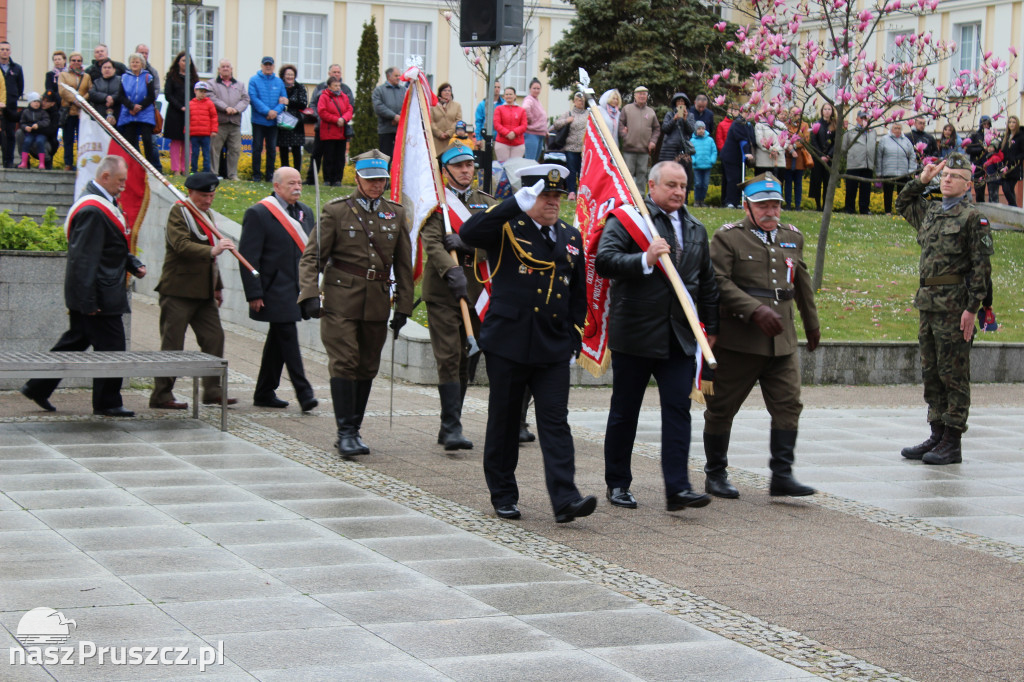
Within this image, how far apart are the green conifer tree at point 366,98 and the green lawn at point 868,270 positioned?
1018cm

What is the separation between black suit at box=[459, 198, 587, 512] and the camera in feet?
25.5

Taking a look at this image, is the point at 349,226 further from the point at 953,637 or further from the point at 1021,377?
the point at 1021,377

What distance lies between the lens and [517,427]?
26.2 feet

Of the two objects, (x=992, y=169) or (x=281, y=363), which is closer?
(x=281, y=363)

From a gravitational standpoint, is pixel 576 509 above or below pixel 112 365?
below

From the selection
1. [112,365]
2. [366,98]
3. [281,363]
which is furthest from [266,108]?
[112,365]

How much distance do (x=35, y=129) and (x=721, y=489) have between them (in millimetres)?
16850

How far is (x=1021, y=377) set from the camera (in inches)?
647

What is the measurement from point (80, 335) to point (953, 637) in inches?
290

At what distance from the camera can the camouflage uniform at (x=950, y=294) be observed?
1026cm

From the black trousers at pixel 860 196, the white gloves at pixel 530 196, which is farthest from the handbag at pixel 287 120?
the white gloves at pixel 530 196

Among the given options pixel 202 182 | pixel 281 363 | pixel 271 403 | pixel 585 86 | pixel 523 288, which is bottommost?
pixel 271 403

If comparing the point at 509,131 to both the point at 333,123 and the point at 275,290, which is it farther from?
the point at 275,290

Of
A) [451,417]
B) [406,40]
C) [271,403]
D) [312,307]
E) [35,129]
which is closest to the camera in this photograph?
[312,307]
